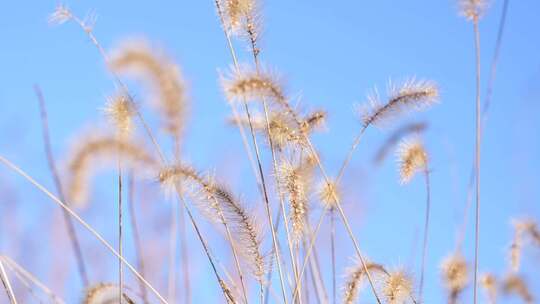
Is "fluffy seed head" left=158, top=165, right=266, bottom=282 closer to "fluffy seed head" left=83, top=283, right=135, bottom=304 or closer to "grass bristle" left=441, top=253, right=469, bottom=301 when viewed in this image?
"fluffy seed head" left=83, top=283, right=135, bottom=304

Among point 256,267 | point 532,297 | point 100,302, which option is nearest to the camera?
point 256,267

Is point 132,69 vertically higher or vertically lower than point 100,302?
higher

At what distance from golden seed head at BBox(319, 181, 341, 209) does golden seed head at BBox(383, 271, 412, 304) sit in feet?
0.91

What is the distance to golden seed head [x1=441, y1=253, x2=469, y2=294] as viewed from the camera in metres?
2.44

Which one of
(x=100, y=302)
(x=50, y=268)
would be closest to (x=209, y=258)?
(x=100, y=302)

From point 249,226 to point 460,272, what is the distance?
34.1 inches

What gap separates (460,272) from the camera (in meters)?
2.44

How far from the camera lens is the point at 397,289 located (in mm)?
2018

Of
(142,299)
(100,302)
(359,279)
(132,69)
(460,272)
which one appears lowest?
(100,302)

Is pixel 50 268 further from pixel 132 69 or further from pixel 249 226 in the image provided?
pixel 249 226

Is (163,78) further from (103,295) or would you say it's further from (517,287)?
(517,287)

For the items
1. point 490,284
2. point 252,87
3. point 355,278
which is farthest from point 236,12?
point 490,284

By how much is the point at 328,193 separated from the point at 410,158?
404mm

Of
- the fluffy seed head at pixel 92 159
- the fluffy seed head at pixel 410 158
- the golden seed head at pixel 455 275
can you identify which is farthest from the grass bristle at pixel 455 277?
the fluffy seed head at pixel 92 159
